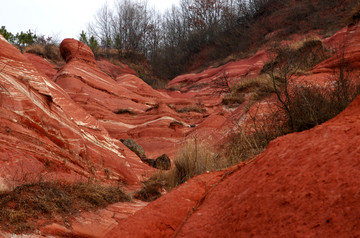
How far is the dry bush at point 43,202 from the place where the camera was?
2.50 m

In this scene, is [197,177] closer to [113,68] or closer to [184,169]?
[184,169]

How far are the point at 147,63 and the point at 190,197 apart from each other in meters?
39.2

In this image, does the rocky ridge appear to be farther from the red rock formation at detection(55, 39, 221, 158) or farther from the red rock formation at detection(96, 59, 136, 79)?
the red rock formation at detection(96, 59, 136, 79)

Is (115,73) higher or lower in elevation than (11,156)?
higher

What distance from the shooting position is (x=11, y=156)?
144 inches

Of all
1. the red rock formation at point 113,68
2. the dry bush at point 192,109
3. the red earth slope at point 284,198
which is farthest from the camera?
the red rock formation at point 113,68

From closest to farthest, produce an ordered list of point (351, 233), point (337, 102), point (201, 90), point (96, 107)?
point (351, 233) → point (337, 102) → point (96, 107) → point (201, 90)

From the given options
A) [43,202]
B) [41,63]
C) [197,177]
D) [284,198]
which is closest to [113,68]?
[41,63]

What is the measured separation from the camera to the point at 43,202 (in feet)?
9.50

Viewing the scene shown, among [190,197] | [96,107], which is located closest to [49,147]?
[190,197]

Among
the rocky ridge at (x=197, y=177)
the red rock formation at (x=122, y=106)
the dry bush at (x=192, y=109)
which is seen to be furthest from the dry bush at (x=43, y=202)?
the dry bush at (x=192, y=109)

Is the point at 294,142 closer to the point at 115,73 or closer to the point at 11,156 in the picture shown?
the point at 11,156

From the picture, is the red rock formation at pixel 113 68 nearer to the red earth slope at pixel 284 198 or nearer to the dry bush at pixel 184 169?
the dry bush at pixel 184 169

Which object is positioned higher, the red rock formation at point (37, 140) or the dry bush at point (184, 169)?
the red rock formation at point (37, 140)
